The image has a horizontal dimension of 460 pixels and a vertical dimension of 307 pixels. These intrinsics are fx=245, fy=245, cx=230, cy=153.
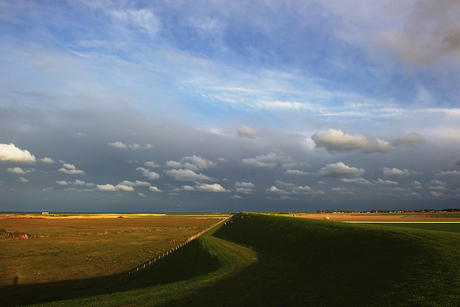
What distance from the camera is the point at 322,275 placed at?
87.9 feet

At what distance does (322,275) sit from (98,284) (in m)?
31.9

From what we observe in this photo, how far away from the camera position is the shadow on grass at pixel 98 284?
30737 mm

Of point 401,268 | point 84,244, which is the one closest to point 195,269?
point 401,268

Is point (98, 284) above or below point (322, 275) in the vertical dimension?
below

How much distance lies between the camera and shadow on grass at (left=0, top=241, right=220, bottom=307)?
30737 mm

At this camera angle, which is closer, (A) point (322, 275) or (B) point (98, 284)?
(A) point (322, 275)

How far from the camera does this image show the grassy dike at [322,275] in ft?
59.2

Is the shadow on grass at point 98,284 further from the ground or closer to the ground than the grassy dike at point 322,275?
closer to the ground

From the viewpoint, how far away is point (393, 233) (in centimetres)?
3403

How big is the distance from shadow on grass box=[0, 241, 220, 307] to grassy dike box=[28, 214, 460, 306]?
1.04ft

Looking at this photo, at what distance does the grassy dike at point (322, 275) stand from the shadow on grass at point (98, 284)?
318mm

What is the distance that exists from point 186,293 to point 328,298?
12.5m

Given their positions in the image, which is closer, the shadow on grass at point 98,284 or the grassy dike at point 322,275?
the grassy dike at point 322,275

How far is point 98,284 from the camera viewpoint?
36.5 m
